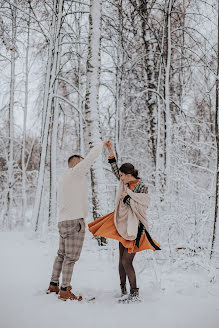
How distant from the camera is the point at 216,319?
8.90ft

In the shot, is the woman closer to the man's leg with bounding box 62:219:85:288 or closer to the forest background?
the man's leg with bounding box 62:219:85:288

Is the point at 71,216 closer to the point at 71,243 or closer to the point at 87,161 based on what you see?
the point at 71,243

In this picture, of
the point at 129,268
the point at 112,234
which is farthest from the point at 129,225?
the point at 129,268

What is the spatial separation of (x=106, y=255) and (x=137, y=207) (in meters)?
2.24

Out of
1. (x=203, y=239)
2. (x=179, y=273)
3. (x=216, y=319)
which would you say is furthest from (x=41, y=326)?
(x=203, y=239)

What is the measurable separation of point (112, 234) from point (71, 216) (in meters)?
0.49

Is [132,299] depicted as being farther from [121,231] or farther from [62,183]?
[62,183]

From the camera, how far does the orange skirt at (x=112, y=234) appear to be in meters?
3.05

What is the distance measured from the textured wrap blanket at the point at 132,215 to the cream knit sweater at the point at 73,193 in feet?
1.44

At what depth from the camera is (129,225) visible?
119 inches

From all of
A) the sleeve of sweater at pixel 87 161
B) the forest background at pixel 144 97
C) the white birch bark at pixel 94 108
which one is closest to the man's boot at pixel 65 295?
the sleeve of sweater at pixel 87 161

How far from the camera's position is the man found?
313cm

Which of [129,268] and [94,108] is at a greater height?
[94,108]

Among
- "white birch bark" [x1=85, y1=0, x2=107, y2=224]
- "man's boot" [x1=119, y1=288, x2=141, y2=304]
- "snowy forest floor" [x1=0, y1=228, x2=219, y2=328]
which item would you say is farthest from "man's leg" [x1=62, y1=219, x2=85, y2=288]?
"white birch bark" [x1=85, y1=0, x2=107, y2=224]
